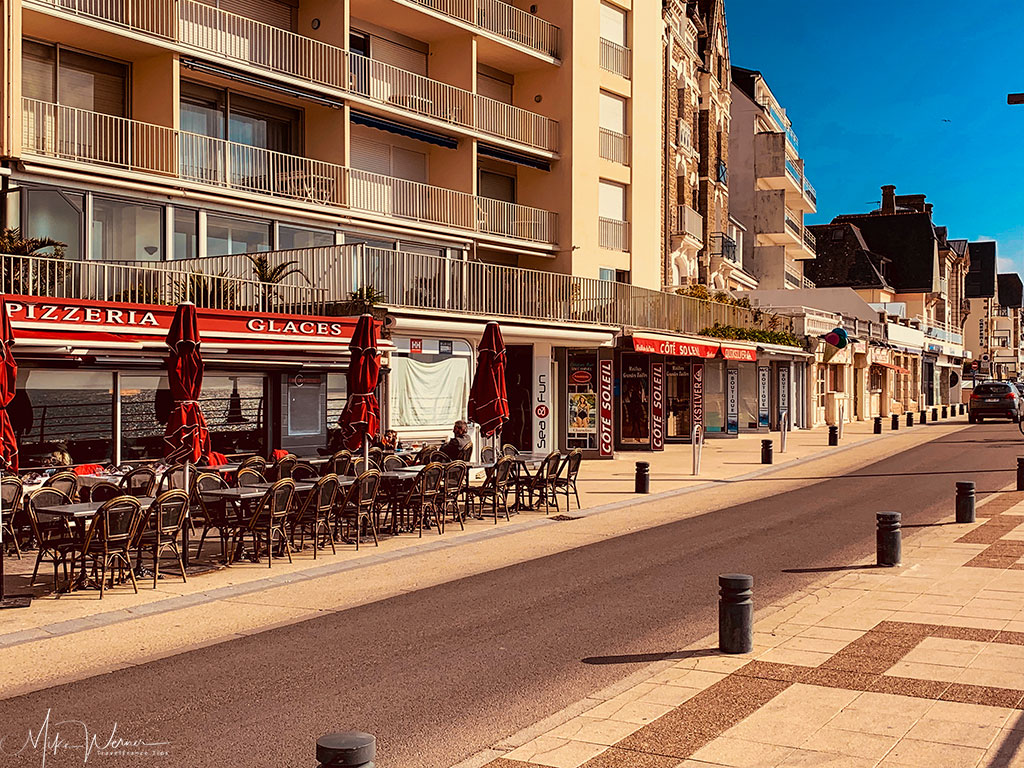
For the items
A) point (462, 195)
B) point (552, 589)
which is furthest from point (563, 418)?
point (552, 589)

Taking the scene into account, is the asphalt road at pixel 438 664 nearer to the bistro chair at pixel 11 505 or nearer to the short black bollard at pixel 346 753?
the short black bollard at pixel 346 753

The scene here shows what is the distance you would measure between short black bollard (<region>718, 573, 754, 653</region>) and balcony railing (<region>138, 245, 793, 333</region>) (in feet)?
46.2

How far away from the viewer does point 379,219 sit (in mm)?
25297

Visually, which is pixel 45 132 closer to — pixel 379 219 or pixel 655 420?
pixel 379 219

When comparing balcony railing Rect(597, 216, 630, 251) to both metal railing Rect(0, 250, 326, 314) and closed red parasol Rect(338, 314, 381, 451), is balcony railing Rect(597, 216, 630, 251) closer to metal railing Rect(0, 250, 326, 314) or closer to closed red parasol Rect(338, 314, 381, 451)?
metal railing Rect(0, 250, 326, 314)

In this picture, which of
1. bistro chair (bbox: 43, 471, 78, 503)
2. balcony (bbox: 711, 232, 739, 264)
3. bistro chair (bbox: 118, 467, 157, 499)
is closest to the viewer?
bistro chair (bbox: 43, 471, 78, 503)

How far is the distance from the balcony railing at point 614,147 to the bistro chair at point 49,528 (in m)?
23.3

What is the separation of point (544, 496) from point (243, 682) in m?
10.6

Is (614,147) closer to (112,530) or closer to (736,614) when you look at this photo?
(112,530)

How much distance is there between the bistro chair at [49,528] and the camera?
421 inches

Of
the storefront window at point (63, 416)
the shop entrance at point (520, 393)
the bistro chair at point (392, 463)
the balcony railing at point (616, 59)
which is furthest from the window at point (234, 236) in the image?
the balcony railing at point (616, 59)

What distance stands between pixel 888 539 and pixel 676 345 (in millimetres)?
17876

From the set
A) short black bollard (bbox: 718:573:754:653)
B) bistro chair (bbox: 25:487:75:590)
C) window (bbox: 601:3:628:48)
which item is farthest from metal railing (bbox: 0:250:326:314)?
window (bbox: 601:3:628:48)

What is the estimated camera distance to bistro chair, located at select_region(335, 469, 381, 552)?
13.4 meters
